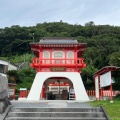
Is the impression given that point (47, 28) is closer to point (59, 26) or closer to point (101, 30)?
point (59, 26)

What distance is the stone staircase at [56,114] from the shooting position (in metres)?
10.4

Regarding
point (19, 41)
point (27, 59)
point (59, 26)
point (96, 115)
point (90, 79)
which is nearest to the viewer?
point (96, 115)

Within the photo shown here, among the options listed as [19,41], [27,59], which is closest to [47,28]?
[19,41]

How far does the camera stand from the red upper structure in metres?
23.6

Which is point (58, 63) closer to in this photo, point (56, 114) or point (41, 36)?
point (56, 114)

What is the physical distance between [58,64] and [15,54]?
47.2m

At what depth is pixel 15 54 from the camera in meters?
69.4

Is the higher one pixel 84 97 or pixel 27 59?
pixel 27 59

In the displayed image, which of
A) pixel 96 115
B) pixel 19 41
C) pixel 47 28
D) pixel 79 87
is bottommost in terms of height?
pixel 96 115

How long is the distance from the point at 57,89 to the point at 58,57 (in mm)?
6839

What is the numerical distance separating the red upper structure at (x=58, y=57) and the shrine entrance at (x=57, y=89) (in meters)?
2.90

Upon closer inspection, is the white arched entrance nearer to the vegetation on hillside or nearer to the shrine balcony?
the shrine balcony

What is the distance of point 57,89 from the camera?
99.3ft

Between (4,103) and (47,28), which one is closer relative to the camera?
(4,103)
